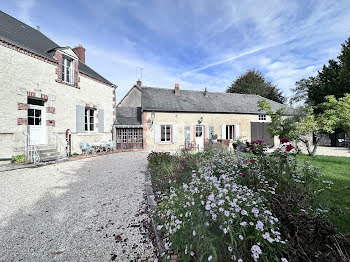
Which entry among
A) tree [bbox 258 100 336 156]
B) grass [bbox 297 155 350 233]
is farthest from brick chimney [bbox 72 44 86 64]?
grass [bbox 297 155 350 233]

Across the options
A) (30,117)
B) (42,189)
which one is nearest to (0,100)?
(30,117)

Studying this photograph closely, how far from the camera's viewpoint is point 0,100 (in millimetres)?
6547

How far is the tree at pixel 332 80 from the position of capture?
15.6 metres

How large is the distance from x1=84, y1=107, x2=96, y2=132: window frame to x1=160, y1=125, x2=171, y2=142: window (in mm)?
4807

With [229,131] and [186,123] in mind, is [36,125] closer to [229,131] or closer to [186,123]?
[186,123]

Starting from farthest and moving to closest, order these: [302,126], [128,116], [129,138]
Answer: [128,116] < [129,138] < [302,126]

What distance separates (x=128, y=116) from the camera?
15.1 metres

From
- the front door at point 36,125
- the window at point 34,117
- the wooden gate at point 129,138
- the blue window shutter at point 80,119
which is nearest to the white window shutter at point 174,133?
the wooden gate at point 129,138

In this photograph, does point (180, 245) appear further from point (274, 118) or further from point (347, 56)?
point (347, 56)

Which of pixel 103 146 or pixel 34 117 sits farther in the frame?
pixel 103 146

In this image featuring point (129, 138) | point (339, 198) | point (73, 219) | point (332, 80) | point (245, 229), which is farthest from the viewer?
point (332, 80)

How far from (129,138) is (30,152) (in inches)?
259

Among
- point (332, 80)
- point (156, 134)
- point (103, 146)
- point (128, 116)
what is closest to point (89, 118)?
point (103, 146)

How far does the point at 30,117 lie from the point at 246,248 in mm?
9717
